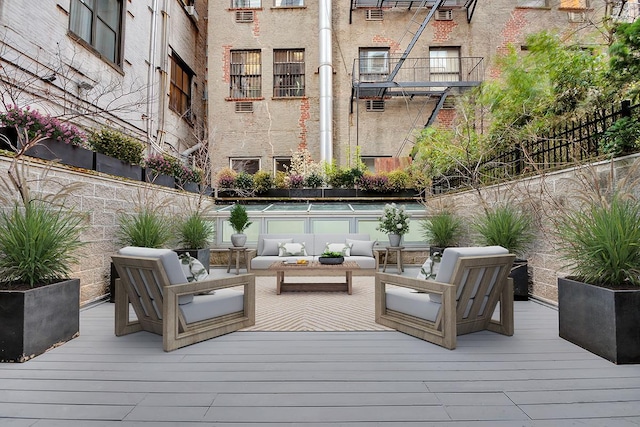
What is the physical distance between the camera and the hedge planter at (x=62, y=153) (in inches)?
135

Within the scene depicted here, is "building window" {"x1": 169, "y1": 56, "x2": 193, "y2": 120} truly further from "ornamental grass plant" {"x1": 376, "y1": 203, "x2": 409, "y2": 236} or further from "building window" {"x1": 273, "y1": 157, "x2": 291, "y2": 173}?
"ornamental grass plant" {"x1": 376, "y1": 203, "x2": 409, "y2": 236}

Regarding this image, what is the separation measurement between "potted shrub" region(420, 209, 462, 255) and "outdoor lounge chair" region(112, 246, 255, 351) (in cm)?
431

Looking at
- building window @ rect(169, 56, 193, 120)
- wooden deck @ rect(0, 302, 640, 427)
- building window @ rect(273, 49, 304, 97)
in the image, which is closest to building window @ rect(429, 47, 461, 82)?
building window @ rect(273, 49, 304, 97)

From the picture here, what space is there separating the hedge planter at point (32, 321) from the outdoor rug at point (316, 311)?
1.54 m

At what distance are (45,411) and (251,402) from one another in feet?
3.48

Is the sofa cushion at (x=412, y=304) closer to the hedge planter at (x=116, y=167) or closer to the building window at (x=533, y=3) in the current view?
the hedge planter at (x=116, y=167)

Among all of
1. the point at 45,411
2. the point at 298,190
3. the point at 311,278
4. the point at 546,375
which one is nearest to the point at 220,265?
the point at 311,278

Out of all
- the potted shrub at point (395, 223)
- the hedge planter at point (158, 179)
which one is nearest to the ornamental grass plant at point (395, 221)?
the potted shrub at point (395, 223)

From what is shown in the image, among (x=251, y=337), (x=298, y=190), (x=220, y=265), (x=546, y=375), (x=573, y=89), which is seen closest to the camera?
(x=546, y=375)

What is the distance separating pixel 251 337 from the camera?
296cm

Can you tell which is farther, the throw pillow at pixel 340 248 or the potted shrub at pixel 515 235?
the throw pillow at pixel 340 248

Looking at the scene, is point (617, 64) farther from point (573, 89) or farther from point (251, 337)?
point (251, 337)

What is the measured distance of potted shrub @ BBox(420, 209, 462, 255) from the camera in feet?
21.0

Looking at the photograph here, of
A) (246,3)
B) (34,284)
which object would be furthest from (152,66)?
(34,284)
